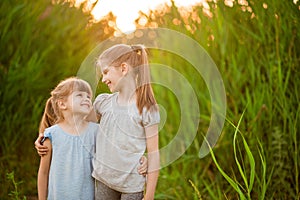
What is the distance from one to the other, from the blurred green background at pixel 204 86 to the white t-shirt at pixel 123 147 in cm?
64

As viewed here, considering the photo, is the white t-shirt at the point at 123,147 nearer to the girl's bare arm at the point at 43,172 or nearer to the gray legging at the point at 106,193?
the gray legging at the point at 106,193

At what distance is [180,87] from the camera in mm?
3344

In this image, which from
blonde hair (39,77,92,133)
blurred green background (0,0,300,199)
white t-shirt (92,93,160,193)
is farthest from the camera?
blurred green background (0,0,300,199)

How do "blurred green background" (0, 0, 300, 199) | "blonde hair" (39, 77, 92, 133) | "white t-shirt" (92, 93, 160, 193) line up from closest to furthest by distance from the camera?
"white t-shirt" (92, 93, 160, 193) → "blonde hair" (39, 77, 92, 133) → "blurred green background" (0, 0, 300, 199)

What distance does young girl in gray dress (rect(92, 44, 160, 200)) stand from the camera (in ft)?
6.04

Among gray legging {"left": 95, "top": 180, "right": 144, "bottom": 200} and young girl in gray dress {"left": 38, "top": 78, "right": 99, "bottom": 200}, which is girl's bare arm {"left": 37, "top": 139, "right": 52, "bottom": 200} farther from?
gray legging {"left": 95, "top": 180, "right": 144, "bottom": 200}

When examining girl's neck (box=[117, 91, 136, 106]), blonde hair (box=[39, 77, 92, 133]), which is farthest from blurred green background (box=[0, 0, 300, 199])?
girl's neck (box=[117, 91, 136, 106])

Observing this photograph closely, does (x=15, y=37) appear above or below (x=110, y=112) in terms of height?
above

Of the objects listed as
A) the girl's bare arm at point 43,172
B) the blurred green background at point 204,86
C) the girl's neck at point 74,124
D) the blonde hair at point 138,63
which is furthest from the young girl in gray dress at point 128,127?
the blurred green background at point 204,86

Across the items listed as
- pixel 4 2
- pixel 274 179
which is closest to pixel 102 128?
pixel 274 179

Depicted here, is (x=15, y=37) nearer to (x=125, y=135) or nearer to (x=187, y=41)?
(x=187, y=41)

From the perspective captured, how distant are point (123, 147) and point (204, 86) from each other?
4.66 ft

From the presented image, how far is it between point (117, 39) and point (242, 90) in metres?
1.13

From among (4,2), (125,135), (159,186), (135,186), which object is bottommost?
(159,186)
